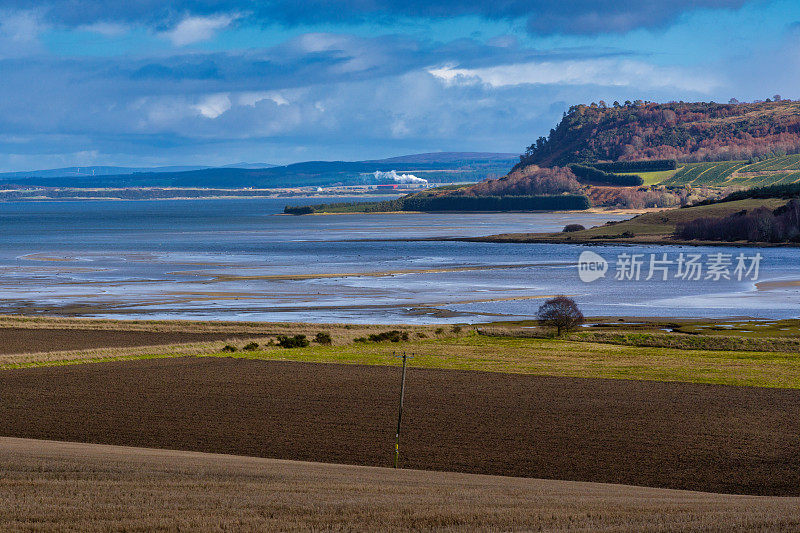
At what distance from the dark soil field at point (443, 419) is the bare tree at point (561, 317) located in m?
15.8

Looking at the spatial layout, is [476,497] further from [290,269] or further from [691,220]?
[691,220]

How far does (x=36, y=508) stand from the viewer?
13328 millimetres

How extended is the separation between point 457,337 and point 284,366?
12.9 meters

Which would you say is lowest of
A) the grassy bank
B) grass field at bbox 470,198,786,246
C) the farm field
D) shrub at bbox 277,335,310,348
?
the grassy bank

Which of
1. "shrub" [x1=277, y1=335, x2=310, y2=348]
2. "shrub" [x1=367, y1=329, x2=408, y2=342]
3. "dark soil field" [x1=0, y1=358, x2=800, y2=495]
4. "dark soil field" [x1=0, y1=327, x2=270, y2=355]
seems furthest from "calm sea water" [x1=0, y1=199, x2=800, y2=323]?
"dark soil field" [x1=0, y1=358, x2=800, y2=495]

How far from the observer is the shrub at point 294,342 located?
4556 cm

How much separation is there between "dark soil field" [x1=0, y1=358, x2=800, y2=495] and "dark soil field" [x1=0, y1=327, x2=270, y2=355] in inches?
273

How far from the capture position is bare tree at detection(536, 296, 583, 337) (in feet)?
170

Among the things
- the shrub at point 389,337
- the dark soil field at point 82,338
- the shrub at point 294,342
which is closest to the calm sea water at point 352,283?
the dark soil field at point 82,338

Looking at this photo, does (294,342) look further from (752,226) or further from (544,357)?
(752,226)

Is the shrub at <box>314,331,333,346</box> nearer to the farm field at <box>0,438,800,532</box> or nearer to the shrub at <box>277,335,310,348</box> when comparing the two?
the shrub at <box>277,335,310,348</box>

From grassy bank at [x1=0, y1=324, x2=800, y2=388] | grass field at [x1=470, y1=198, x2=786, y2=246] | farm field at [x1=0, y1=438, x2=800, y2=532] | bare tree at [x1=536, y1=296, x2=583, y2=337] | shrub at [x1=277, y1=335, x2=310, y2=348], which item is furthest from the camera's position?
grass field at [x1=470, y1=198, x2=786, y2=246]

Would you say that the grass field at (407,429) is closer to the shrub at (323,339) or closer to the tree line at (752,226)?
the shrub at (323,339)

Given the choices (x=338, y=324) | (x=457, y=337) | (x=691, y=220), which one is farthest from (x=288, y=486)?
(x=691, y=220)
